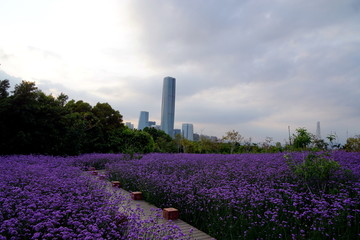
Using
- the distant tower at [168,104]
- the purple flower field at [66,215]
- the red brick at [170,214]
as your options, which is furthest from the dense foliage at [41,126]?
the distant tower at [168,104]

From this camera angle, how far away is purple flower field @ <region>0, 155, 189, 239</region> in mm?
2668

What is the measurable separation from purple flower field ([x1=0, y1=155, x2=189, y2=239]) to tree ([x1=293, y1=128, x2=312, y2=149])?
38.7ft

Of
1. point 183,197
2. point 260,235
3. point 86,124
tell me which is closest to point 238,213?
point 260,235

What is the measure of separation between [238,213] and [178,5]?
576cm

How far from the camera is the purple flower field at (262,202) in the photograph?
11.1ft

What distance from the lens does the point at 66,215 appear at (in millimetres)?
3234

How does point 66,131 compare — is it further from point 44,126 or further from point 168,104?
point 168,104

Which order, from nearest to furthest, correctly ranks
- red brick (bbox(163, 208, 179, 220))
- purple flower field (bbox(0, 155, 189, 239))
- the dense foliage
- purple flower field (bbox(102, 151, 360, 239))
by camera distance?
purple flower field (bbox(0, 155, 189, 239)) < purple flower field (bbox(102, 151, 360, 239)) < red brick (bbox(163, 208, 179, 220)) < the dense foliage

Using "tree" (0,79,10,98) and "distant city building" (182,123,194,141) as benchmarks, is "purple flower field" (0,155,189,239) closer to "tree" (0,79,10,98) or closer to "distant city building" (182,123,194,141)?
"tree" (0,79,10,98)

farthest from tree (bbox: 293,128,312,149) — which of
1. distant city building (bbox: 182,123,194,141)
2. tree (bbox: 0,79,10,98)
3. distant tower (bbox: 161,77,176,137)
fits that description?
distant tower (bbox: 161,77,176,137)

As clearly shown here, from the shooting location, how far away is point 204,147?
64.2 feet

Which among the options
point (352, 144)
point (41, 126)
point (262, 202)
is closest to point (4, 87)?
point (41, 126)

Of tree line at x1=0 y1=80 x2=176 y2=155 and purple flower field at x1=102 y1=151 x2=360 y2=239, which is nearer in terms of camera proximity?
purple flower field at x1=102 y1=151 x2=360 y2=239

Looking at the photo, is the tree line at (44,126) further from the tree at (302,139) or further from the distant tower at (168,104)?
the distant tower at (168,104)
